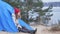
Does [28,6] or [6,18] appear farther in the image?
[28,6]

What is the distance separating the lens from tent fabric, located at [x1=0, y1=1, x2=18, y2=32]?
22.8ft

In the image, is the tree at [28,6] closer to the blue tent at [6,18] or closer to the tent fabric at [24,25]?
the tent fabric at [24,25]

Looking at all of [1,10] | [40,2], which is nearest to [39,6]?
[40,2]

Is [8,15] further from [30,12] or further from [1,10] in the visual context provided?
[30,12]

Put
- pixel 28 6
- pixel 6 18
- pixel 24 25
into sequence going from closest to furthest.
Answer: pixel 6 18 < pixel 24 25 < pixel 28 6

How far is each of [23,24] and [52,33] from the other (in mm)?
886

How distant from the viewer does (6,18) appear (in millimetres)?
7004

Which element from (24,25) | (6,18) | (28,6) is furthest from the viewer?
(28,6)

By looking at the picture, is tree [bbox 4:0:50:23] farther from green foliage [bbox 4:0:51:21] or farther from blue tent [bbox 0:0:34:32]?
blue tent [bbox 0:0:34:32]

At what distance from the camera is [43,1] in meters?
7.32

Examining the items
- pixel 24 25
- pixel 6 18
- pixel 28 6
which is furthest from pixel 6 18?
pixel 28 6

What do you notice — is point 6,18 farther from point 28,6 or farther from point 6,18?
point 28,6

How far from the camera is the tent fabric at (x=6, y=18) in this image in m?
6.94

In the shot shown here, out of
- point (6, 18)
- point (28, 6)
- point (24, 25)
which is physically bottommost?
point (24, 25)
